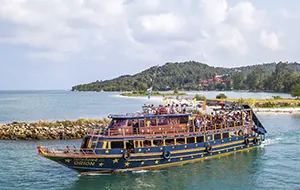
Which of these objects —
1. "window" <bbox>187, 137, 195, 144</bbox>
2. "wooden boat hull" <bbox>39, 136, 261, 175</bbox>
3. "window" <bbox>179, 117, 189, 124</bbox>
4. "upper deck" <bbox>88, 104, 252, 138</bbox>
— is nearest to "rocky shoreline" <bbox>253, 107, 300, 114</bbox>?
"upper deck" <bbox>88, 104, 252, 138</bbox>

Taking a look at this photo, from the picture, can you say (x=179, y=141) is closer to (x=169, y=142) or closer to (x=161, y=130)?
(x=169, y=142)

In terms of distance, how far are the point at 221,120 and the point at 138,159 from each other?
11.5m

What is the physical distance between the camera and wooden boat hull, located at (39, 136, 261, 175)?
29.9 metres

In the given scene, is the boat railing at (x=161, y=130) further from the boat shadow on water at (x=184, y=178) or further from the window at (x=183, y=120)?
the boat shadow on water at (x=184, y=178)

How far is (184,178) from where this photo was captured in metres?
30.3

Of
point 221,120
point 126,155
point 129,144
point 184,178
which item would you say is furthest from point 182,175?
point 221,120

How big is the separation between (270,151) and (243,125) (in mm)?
3849

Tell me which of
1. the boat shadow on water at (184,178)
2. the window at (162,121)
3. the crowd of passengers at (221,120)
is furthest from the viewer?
the crowd of passengers at (221,120)

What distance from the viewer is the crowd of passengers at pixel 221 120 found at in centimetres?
3638

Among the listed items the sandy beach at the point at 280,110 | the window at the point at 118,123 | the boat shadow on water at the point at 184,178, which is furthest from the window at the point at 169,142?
the sandy beach at the point at 280,110

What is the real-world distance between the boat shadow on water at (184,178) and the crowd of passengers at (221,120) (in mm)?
3835

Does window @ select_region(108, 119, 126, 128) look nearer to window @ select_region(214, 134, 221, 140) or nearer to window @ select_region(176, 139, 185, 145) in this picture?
window @ select_region(176, 139, 185, 145)

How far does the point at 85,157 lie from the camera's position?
97.4 feet

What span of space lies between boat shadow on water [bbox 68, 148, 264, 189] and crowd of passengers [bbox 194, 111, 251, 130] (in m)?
3.84
